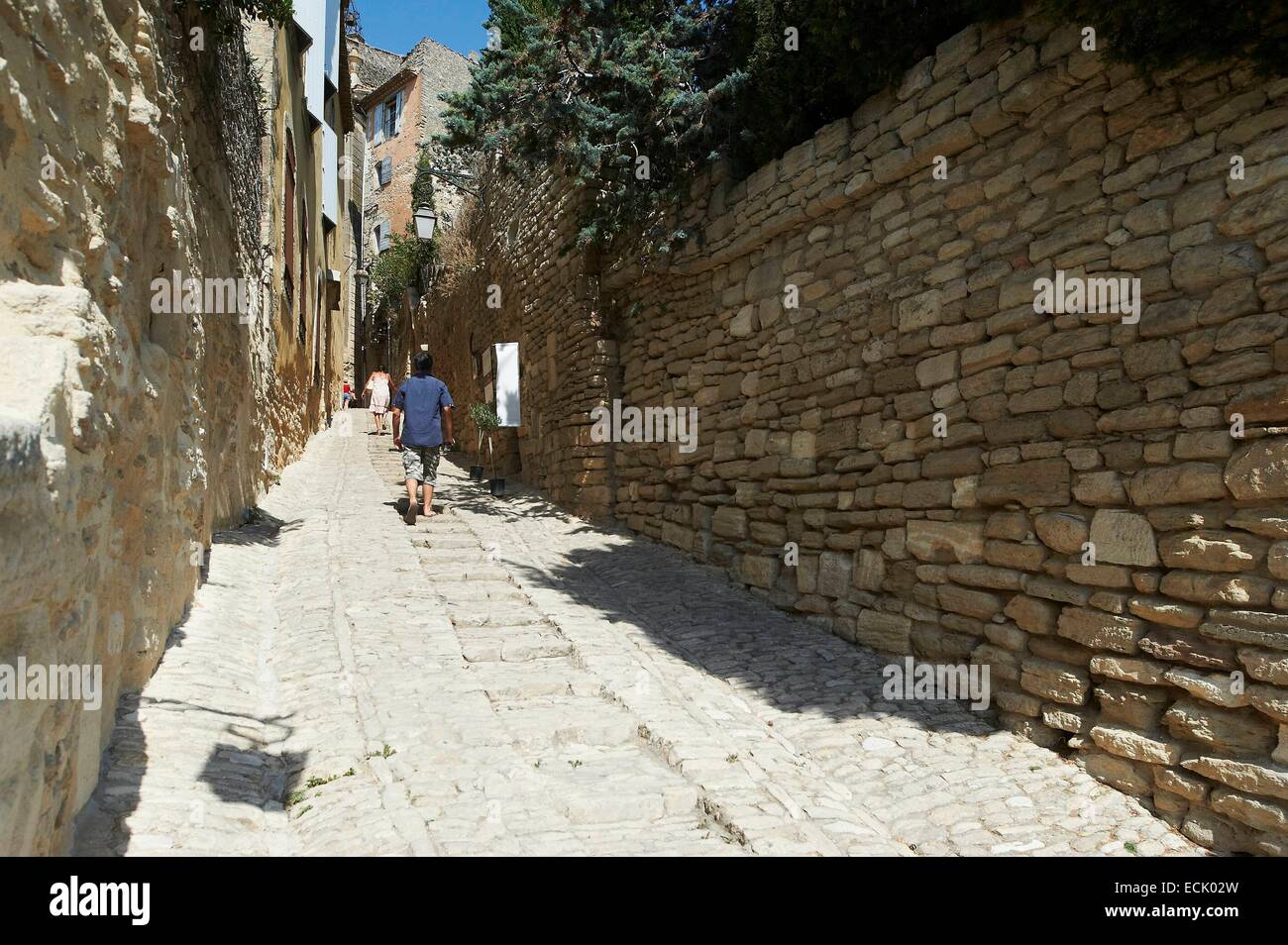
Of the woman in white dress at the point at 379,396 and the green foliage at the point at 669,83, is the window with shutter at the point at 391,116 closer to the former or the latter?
the woman in white dress at the point at 379,396

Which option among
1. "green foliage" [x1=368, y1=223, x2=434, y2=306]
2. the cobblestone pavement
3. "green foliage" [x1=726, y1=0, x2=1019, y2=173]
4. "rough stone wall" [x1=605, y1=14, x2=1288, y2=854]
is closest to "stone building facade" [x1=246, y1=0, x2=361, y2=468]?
"green foliage" [x1=368, y1=223, x2=434, y2=306]

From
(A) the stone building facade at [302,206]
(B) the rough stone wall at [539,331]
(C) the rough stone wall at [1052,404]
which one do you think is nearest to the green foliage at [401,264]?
(A) the stone building facade at [302,206]

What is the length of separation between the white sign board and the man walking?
2784 mm

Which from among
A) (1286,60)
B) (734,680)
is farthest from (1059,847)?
(1286,60)

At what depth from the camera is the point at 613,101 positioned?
26.5ft

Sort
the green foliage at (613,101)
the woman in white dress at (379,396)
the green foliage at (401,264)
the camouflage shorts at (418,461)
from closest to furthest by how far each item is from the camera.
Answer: the green foliage at (613,101), the camouflage shorts at (418,461), the woman in white dress at (379,396), the green foliage at (401,264)

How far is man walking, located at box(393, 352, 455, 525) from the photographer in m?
8.52

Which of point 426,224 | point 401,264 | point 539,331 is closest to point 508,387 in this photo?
point 539,331

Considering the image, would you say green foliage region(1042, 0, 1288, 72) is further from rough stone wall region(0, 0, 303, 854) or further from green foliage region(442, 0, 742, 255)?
rough stone wall region(0, 0, 303, 854)

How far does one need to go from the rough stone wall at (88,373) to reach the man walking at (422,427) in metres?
3.50

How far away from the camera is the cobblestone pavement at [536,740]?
3188 mm

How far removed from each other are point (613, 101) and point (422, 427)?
3686mm
